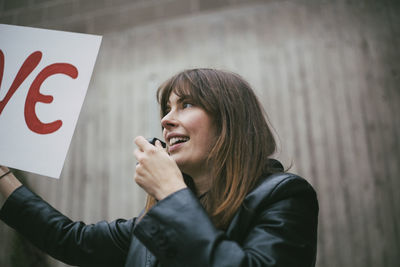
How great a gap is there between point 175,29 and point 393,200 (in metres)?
1.68

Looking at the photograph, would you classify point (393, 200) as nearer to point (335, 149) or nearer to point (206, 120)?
point (335, 149)

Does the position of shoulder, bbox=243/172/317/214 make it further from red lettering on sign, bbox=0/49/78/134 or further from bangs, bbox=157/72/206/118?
red lettering on sign, bbox=0/49/78/134

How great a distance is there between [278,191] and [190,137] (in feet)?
0.98

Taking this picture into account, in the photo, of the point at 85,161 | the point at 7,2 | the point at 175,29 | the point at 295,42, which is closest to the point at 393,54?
the point at 295,42

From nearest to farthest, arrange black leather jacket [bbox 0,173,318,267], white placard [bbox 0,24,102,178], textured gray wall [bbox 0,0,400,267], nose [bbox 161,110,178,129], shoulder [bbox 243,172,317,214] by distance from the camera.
Result: black leather jacket [bbox 0,173,318,267]
shoulder [bbox 243,172,317,214]
white placard [bbox 0,24,102,178]
nose [bbox 161,110,178,129]
textured gray wall [bbox 0,0,400,267]

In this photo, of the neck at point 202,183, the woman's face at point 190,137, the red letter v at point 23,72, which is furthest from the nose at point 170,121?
the red letter v at point 23,72

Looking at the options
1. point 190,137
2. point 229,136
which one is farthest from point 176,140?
point 229,136

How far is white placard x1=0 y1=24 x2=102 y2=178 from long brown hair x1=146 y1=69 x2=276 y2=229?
286 millimetres

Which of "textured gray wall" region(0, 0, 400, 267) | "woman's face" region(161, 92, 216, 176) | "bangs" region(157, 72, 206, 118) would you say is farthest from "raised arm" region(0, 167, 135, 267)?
"textured gray wall" region(0, 0, 400, 267)

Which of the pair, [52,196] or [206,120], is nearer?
[206,120]

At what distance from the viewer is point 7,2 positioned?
94.7 inches

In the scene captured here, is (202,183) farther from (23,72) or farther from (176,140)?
(23,72)

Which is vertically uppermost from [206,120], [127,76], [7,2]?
[7,2]

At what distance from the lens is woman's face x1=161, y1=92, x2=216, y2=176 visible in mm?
846
